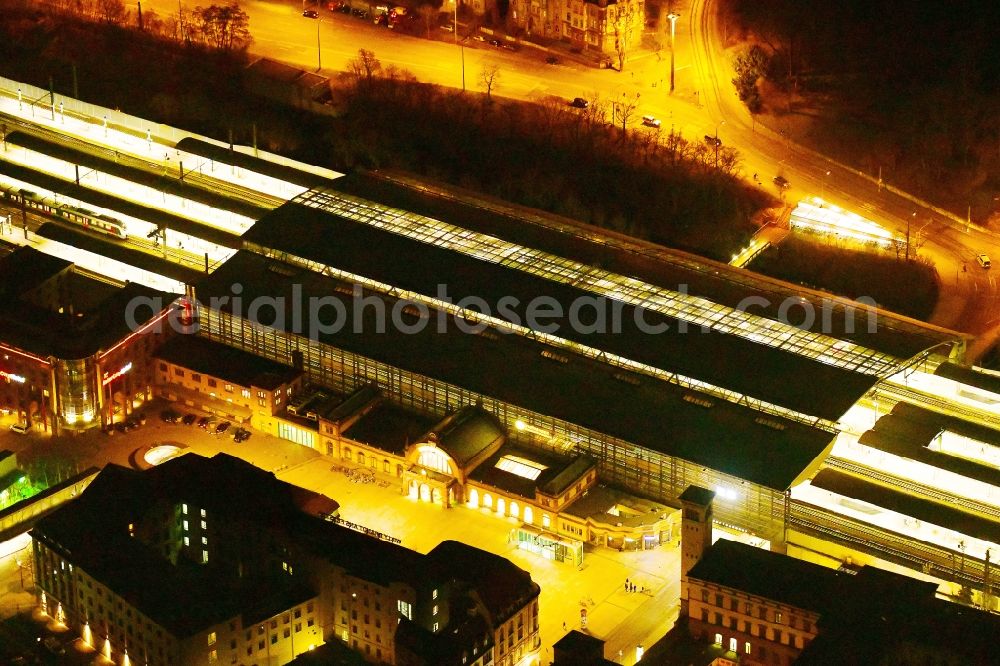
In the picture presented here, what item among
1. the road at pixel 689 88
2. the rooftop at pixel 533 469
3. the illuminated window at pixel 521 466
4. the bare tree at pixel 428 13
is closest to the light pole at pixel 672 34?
the road at pixel 689 88

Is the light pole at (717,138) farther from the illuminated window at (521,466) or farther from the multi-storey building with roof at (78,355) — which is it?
the multi-storey building with roof at (78,355)

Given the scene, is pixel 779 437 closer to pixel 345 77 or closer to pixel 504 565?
pixel 504 565

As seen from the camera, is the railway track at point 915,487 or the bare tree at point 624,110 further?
the bare tree at point 624,110

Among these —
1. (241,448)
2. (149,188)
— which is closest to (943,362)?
(241,448)

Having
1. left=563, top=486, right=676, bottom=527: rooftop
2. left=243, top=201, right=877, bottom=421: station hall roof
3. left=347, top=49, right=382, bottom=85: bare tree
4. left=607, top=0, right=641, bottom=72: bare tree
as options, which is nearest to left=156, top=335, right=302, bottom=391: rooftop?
left=243, top=201, right=877, bottom=421: station hall roof

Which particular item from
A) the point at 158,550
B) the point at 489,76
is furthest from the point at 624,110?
the point at 158,550

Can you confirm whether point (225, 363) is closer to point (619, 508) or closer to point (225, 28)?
point (619, 508)
